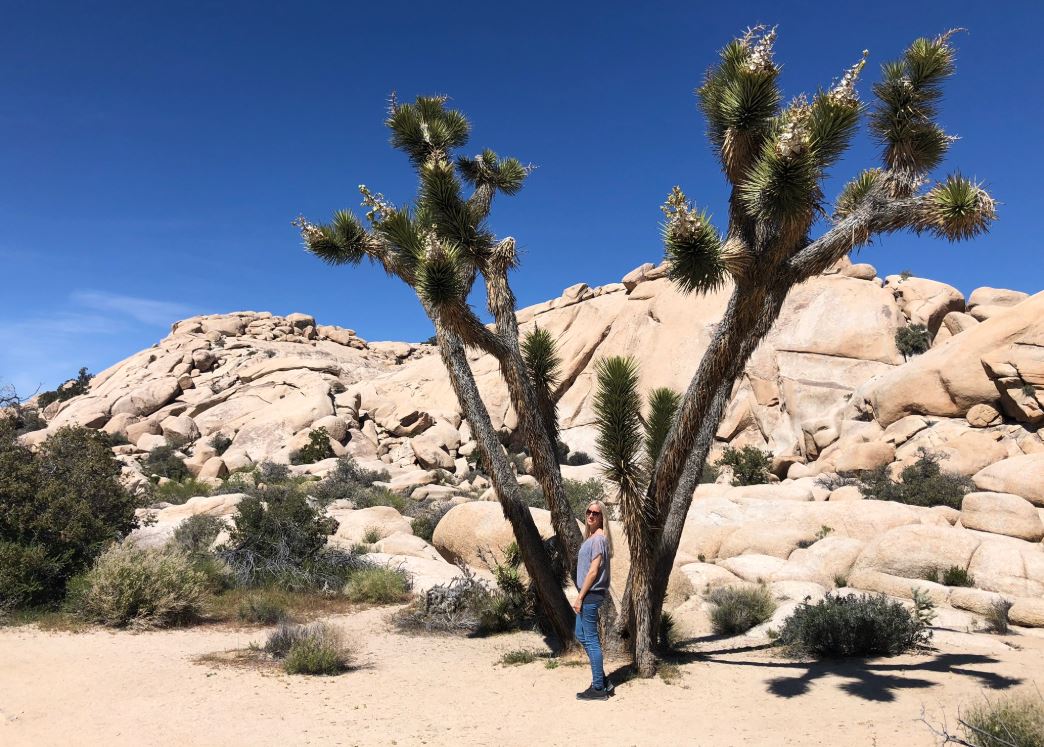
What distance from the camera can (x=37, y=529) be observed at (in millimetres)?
9945

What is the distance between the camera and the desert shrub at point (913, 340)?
26578 millimetres

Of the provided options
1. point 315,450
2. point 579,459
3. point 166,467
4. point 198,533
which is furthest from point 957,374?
point 166,467

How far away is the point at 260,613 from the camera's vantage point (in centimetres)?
999

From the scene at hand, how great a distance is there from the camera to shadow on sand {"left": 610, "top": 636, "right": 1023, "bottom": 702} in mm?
6535

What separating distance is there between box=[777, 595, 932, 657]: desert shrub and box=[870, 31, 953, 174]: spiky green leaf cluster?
4.98 metres

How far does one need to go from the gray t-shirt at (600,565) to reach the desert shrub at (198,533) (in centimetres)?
925

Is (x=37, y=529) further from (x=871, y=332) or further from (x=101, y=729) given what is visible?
(x=871, y=332)

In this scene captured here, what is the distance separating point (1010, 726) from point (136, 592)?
32.4 ft

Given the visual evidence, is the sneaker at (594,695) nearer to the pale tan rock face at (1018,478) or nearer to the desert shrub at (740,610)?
the desert shrub at (740,610)

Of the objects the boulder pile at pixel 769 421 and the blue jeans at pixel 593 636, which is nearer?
the blue jeans at pixel 593 636

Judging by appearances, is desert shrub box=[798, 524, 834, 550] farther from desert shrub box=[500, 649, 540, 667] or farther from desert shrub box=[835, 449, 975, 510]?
desert shrub box=[500, 649, 540, 667]

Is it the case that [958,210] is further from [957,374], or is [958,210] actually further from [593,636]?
[957,374]

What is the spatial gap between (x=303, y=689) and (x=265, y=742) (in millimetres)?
1510

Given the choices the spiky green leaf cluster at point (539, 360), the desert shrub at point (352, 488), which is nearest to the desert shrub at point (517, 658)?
the spiky green leaf cluster at point (539, 360)
